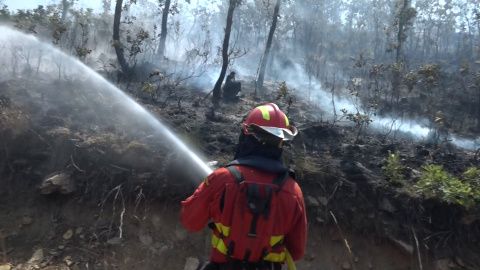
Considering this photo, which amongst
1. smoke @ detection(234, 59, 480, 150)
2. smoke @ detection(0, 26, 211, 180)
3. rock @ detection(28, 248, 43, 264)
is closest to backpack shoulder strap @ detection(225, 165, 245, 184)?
smoke @ detection(0, 26, 211, 180)

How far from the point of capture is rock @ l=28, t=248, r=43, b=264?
4.56m

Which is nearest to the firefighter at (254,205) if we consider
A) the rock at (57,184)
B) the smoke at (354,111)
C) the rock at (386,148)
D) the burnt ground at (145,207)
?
the burnt ground at (145,207)

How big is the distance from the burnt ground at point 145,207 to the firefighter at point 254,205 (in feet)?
8.10

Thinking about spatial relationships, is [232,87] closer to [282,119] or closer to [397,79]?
[397,79]

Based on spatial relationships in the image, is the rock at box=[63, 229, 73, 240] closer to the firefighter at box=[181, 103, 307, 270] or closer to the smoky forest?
the smoky forest

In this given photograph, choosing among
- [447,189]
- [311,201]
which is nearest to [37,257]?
[311,201]

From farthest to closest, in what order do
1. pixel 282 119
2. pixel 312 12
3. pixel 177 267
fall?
pixel 312 12, pixel 177 267, pixel 282 119

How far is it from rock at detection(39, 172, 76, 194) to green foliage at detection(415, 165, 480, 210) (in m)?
4.61

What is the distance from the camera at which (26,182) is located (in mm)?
5289

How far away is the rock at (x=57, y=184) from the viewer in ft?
16.6

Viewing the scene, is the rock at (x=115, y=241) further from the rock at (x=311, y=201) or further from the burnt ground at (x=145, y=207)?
the rock at (x=311, y=201)

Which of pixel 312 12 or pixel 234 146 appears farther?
pixel 312 12

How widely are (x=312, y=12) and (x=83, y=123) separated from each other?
2722 cm

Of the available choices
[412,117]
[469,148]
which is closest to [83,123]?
[469,148]
